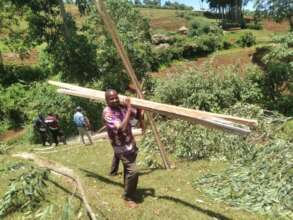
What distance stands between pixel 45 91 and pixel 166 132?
1626 cm

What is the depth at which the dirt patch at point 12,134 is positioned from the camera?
30.4 meters

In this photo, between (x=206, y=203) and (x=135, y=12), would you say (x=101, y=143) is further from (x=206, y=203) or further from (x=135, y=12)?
(x=135, y=12)

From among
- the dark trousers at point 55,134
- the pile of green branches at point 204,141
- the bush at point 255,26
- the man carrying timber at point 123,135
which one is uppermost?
the man carrying timber at point 123,135

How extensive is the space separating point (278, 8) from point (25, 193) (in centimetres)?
2690

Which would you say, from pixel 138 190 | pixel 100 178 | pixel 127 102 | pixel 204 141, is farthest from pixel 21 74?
pixel 127 102

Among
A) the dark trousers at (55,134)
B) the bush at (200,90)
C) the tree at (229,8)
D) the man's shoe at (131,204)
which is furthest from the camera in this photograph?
the tree at (229,8)

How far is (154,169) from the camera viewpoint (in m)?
11.1

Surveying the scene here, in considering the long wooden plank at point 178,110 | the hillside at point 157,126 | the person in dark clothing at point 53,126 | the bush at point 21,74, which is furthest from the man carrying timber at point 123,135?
the bush at point 21,74

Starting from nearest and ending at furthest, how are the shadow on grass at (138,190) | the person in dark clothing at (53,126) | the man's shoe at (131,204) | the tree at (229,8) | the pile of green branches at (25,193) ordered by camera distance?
1. the pile of green branches at (25,193)
2. the man's shoe at (131,204)
3. the shadow on grass at (138,190)
4. the person in dark clothing at (53,126)
5. the tree at (229,8)

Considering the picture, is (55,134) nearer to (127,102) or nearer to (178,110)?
(127,102)

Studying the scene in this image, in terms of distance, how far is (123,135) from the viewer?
7844 mm

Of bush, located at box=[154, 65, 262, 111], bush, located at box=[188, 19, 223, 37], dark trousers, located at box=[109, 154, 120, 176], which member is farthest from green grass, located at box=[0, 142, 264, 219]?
bush, located at box=[188, 19, 223, 37]

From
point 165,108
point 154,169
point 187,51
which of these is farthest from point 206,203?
point 187,51

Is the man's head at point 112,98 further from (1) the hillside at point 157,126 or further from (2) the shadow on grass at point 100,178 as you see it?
(2) the shadow on grass at point 100,178
